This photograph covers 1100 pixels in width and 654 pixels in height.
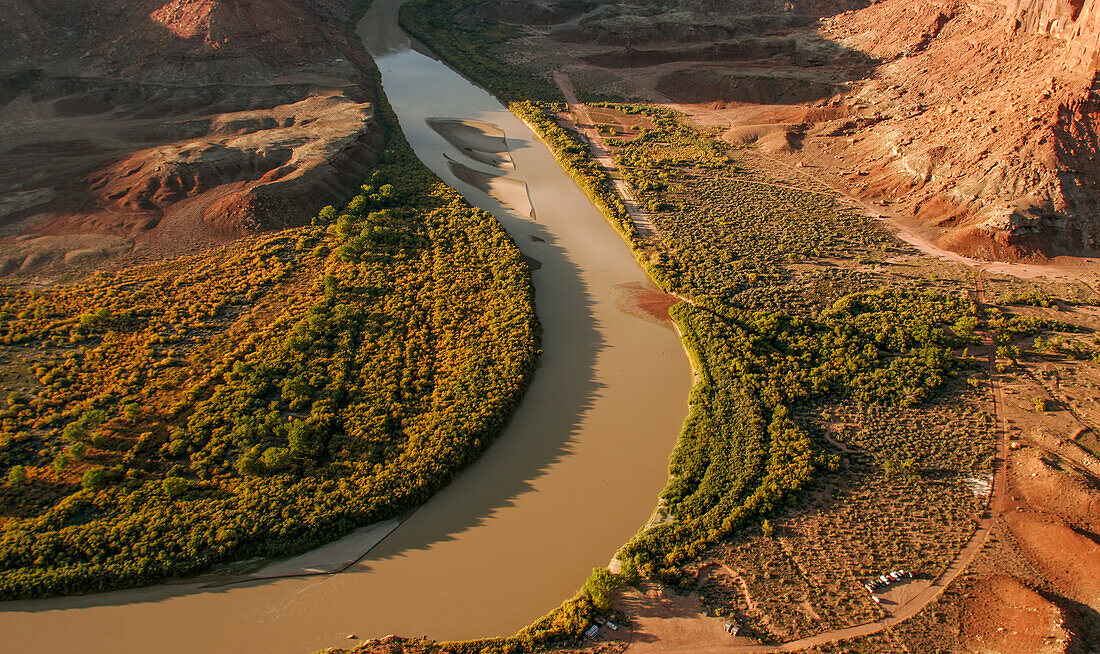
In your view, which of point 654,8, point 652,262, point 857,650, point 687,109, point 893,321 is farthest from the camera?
point 654,8

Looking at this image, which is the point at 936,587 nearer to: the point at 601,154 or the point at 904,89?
the point at 601,154

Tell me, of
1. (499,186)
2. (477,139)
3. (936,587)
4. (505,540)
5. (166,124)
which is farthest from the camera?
(477,139)

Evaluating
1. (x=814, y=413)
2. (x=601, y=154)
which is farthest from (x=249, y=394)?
→ (x=601, y=154)

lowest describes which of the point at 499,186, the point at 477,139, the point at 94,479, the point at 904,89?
the point at 94,479

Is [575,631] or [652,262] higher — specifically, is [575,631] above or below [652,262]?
below

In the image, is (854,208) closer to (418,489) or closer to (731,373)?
(731,373)

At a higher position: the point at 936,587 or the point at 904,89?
the point at 904,89

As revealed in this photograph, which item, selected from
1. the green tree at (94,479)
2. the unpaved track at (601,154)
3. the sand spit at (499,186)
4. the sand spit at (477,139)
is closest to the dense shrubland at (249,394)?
the green tree at (94,479)

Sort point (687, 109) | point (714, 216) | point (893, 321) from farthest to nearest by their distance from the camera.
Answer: point (687, 109)
point (714, 216)
point (893, 321)

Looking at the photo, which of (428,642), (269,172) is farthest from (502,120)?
(428,642)
